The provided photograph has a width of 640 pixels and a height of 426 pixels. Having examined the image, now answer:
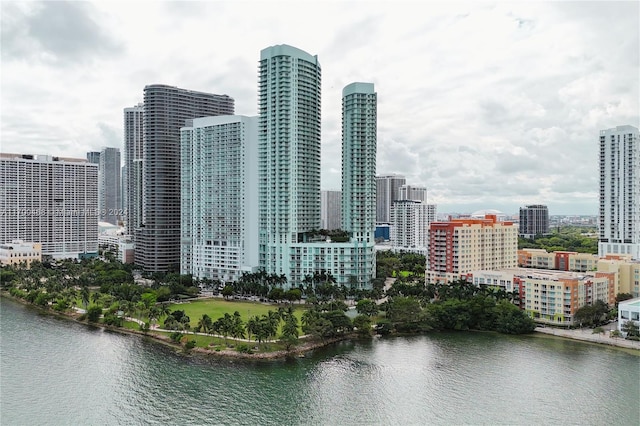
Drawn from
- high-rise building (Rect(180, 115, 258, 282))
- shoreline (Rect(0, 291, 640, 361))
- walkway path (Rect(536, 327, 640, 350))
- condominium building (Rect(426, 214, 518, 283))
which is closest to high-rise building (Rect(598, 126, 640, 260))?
condominium building (Rect(426, 214, 518, 283))

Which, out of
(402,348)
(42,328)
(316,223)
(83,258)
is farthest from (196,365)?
(83,258)

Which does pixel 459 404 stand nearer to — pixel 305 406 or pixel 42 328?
pixel 305 406

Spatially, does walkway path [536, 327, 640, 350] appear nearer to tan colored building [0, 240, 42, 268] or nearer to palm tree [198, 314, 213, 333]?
palm tree [198, 314, 213, 333]

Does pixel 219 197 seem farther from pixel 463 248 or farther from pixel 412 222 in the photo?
pixel 412 222

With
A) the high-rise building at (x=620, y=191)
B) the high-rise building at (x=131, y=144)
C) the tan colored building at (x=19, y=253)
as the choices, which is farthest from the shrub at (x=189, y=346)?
the high-rise building at (x=131, y=144)

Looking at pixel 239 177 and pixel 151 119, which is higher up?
pixel 151 119

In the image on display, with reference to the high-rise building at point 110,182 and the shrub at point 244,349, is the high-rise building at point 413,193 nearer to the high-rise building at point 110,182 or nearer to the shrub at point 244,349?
the high-rise building at point 110,182
